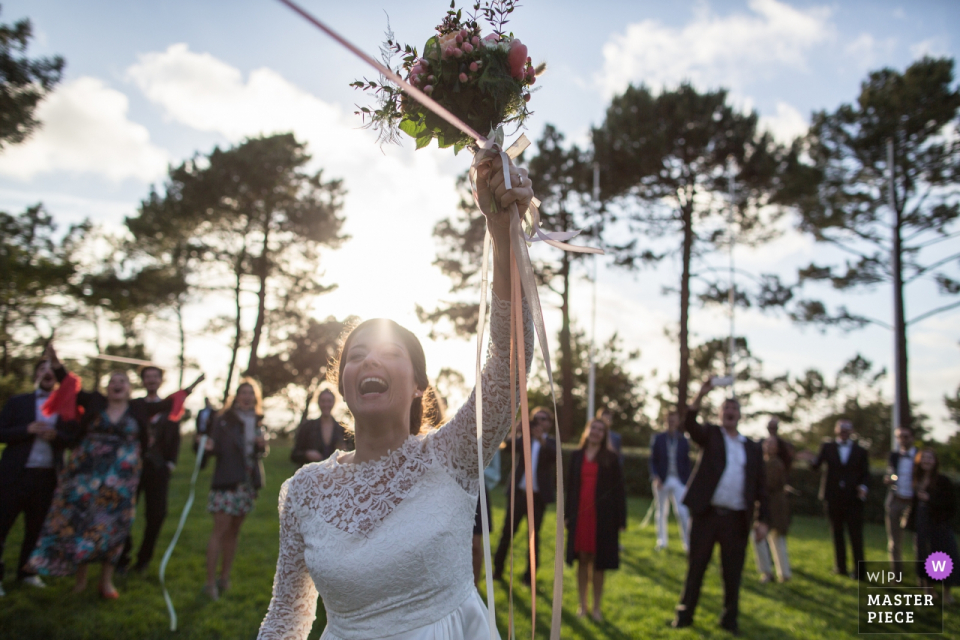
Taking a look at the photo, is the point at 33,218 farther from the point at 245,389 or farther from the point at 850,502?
the point at 850,502

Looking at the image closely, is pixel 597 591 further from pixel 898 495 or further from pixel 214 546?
pixel 898 495

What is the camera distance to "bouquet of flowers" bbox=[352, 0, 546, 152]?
177cm

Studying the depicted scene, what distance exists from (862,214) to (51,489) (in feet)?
64.4

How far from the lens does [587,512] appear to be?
6566mm

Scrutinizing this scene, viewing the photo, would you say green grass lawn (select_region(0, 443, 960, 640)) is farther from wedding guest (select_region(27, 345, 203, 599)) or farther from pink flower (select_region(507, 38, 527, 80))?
pink flower (select_region(507, 38, 527, 80))

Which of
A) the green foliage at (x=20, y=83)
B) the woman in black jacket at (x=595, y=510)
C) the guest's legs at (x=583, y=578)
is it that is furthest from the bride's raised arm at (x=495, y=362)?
the green foliage at (x=20, y=83)

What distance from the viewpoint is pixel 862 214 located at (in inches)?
690

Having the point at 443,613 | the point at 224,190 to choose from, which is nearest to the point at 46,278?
the point at 224,190

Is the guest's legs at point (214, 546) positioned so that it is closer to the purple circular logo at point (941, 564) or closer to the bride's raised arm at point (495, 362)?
the bride's raised arm at point (495, 362)

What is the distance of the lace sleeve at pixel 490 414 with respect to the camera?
1758 mm

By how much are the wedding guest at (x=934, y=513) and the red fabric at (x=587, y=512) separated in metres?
4.17

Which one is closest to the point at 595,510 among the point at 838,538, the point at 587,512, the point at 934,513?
the point at 587,512

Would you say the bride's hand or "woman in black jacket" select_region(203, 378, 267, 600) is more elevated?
the bride's hand

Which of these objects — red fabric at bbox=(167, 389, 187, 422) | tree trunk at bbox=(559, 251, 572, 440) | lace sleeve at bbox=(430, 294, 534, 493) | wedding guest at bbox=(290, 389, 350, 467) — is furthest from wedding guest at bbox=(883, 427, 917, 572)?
tree trunk at bbox=(559, 251, 572, 440)
